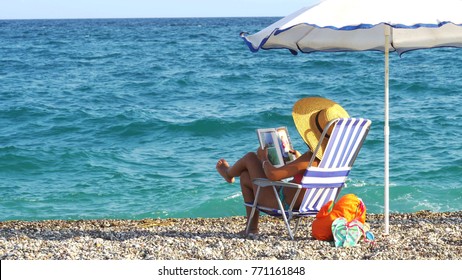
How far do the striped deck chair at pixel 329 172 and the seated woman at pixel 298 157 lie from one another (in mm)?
59

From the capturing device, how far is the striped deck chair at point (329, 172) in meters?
5.77

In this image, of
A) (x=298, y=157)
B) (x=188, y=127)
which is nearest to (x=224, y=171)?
(x=298, y=157)

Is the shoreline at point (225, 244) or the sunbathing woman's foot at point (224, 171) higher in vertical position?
the sunbathing woman's foot at point (224, 171)

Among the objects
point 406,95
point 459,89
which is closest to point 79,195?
point 406,95

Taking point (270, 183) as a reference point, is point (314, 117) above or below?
above

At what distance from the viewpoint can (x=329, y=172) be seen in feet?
19.4

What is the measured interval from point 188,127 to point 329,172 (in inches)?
407

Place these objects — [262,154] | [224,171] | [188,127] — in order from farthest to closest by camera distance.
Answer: [188,127] → [224,171] → [262,154]

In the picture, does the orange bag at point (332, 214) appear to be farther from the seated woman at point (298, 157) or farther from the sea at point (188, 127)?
the sea at point (188, 127)

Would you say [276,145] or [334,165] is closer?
[334,165]

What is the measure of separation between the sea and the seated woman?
159 inches

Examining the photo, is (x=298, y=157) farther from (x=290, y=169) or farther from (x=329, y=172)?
(x=329, y=172)

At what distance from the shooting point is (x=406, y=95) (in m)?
20.3

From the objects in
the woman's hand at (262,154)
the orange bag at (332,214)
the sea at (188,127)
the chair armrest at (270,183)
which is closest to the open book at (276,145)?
the woman's hand at (262,154)
